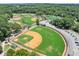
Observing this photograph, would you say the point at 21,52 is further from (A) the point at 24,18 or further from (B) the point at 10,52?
(A) the point at 24,18

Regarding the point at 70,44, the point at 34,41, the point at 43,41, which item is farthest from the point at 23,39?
the point at 70,44

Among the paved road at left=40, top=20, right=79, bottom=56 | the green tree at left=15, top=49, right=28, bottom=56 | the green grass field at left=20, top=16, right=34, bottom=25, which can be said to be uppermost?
the green grass field at left=20, top=16, right=34, bottom=25

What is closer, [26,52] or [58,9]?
[26,52]

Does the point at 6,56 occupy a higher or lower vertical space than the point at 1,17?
lower

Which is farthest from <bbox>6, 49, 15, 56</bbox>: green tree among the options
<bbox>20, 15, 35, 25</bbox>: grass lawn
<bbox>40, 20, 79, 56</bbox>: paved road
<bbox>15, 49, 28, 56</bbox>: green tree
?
<bbox>40, 20, 79, 56</bbox>: paved road

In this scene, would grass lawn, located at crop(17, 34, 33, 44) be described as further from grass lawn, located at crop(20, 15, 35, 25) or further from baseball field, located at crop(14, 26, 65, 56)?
grass lawn, located at crop(20, 15, 35, 25)

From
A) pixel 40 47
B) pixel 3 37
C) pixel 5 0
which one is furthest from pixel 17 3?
pixel 40 47

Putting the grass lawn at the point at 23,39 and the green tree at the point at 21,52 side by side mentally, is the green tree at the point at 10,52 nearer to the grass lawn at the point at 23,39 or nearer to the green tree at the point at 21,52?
the green tree at the point at 21,52

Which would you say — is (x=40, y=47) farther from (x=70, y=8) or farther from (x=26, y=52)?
(x=70, y=8)
